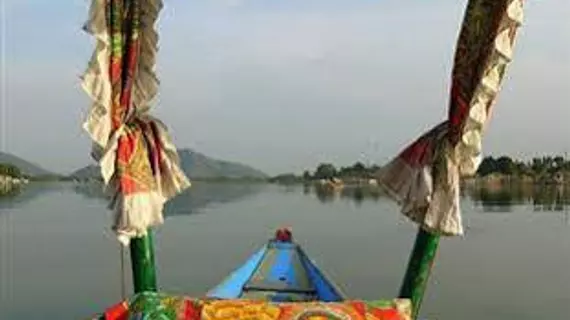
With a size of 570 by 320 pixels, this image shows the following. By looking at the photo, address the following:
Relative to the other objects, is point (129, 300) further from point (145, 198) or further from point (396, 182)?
point (396, 182)

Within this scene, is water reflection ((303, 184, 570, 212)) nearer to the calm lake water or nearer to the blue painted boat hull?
the calm lake water

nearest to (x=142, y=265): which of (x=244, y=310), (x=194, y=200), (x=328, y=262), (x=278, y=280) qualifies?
(x=244, y=310)

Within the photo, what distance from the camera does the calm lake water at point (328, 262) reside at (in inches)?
605

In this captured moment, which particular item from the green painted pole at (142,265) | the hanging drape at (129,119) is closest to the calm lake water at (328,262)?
the green painted pole at (142,265)

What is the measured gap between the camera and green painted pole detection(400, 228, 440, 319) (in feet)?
12.7

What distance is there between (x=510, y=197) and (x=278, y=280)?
194 ft

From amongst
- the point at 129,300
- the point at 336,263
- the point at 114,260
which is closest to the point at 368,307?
the point at 129,300

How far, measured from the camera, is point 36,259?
23.2 m

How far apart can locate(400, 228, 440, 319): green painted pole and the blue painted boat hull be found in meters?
1.34

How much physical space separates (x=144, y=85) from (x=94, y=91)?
306 mm

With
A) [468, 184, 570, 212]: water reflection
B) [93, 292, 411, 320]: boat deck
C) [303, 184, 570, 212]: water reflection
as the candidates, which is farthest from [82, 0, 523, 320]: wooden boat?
[468, 184, 570, 212]: water reflection

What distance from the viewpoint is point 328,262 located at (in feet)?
68.2

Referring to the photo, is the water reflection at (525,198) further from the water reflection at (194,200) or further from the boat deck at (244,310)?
the boat deck at (244,310)

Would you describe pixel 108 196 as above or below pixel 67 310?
above
